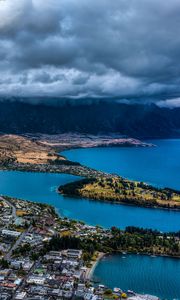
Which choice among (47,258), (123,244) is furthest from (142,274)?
(47,258)

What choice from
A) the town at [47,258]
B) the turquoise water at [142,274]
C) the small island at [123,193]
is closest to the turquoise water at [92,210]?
the small island at [123,193]

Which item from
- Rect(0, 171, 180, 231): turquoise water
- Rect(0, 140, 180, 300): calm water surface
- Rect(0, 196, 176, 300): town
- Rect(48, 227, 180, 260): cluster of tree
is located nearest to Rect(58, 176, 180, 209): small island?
Rect(0, 171, 180, 231): turquoise water

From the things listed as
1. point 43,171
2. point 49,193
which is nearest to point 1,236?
point 49,193

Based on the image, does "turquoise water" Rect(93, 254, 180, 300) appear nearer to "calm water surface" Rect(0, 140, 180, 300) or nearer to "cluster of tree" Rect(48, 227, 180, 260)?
"calm water surface" Rect(0, 140, 180, 300)

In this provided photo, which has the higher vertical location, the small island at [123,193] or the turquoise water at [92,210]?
the small island at [123,193]

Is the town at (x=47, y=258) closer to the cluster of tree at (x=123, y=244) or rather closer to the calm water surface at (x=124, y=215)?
the cluster of tree at (x=123, y=244)

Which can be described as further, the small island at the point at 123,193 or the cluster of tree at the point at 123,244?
the small island at the point at 123,193
